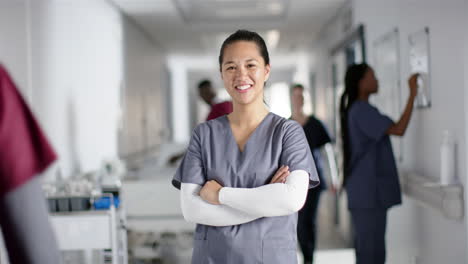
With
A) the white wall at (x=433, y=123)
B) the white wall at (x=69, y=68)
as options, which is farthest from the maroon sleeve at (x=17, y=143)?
the white wall at (x=69, y=68)

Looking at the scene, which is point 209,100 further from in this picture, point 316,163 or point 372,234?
point 372,234

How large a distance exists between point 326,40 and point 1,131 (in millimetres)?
6555

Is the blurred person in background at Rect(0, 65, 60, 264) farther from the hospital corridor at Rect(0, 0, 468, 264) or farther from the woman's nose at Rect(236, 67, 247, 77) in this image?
the woman's nose at Rect(236, 67, 247, 77)

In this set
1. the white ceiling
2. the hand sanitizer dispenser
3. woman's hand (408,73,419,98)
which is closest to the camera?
the hand sanitizer dispenser

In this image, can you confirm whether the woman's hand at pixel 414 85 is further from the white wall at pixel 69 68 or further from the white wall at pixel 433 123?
the white wall at pixel 69 68

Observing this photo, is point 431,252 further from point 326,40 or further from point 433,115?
point 326,40

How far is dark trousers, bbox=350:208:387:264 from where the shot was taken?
2957 millimetres

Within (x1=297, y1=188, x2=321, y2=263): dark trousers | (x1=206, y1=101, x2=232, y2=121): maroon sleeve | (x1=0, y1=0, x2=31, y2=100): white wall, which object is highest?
(x1=0, y1=0, x2=31, y2=100): white wall

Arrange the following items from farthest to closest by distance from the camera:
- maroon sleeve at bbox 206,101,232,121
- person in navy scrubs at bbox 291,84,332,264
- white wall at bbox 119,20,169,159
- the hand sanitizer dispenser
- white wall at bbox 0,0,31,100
→ white wall at bbox 119,20,169,159 → person in navy scrubs at bbox 291,84,332,264 → white wall at bbox 0,0,31,100 → the hand sanitizer dispenser → maroon sleeve at bbox 206,101,232,121

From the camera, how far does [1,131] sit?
993 mm

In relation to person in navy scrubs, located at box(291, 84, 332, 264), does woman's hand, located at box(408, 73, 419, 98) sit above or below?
above

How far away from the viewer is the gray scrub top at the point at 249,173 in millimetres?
1580

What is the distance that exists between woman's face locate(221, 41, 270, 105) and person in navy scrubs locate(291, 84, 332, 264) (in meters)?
2.33

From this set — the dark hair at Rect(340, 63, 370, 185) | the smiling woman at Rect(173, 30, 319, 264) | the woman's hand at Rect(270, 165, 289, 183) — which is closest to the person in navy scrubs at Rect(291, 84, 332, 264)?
the dark hair at Rect(340, 63, 370, 185)
